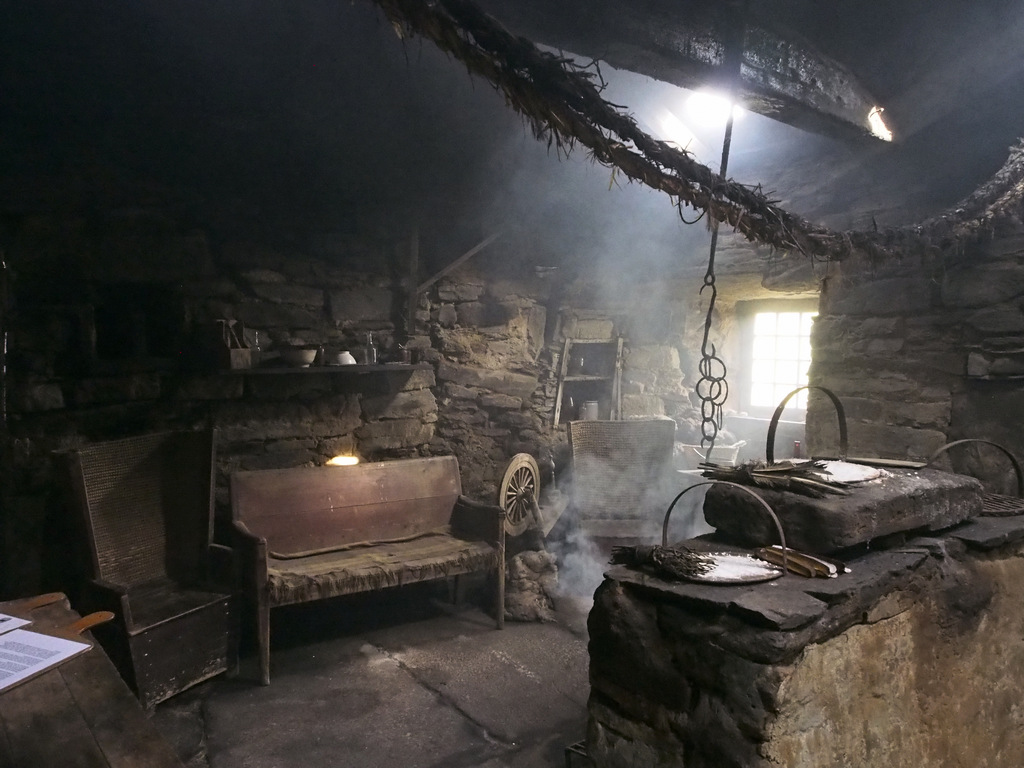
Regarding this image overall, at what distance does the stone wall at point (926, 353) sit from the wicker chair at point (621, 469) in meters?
1.42

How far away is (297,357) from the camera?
4191mm

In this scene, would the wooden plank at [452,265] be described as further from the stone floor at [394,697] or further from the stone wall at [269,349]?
the stone floor at [394,697]

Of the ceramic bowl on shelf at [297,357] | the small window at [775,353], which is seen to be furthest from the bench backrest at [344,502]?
the small window at [775,353]

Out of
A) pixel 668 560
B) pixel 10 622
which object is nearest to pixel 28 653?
pixel 10 622

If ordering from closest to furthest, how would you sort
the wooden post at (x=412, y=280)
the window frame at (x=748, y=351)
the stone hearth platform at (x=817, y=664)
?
1. the stone hearth platform at (x=817, y=664)
2. the wooden post at (x=412, y=280)
3. the window frame at (x=748, y=351)

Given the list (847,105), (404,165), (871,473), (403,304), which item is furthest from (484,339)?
(871,473)

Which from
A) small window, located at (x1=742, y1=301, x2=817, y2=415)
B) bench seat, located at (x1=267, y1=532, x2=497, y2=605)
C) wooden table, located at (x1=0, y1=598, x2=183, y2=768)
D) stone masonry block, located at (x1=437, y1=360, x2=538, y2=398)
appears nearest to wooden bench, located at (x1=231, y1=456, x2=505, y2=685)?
bench seat, located at (x1=267, y1=532, x2=497, y2=605)

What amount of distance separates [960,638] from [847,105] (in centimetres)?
289

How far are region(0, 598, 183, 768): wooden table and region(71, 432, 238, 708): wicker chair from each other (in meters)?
1.44

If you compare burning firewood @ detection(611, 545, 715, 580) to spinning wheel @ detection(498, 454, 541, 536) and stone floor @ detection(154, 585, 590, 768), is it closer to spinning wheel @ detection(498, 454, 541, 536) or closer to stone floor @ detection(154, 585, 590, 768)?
stone floor @ detection(154, 585, 590, 768)

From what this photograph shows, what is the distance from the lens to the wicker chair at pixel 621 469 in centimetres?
526

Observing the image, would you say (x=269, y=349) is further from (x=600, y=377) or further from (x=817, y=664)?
(x=817, y=664)

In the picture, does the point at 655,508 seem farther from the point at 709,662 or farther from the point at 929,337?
the point at 709,662

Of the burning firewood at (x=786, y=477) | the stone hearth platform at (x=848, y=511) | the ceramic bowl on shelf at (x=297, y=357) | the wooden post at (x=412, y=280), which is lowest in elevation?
the stone hearth platform at (x=848, y=511)
